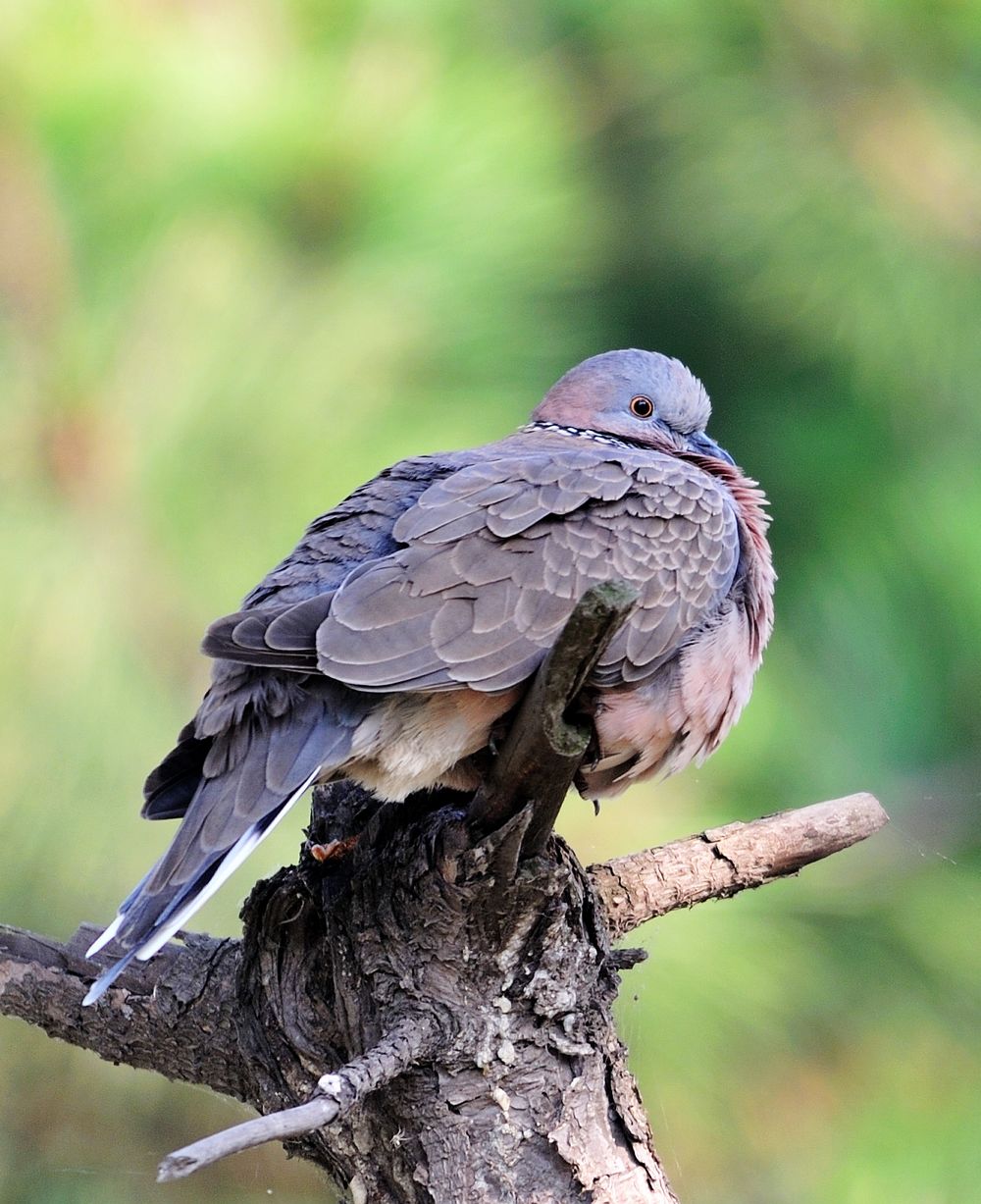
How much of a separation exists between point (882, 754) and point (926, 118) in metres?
1.32

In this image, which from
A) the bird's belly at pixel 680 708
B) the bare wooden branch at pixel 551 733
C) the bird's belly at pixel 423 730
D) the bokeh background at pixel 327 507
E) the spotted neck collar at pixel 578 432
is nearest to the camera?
the bare wooden branch at pixel 551 733

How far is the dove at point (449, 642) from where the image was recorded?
1.36 meters

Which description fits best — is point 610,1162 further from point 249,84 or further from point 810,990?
point 249,84

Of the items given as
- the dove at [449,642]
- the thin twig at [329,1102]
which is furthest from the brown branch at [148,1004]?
the thin twig at [329,1102]

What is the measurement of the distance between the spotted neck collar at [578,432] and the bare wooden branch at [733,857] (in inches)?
22.1

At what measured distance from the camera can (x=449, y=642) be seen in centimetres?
140

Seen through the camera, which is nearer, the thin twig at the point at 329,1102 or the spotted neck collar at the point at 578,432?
the thin twig at the point at 329,1102

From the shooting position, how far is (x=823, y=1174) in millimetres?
2430

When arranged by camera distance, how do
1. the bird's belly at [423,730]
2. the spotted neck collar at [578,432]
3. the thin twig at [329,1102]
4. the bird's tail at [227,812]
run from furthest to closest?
1. the spotted neck collar at [578,432]
2. the bird's belly at [423,730]
3. the bird's tail at [227,812]
4. the thin twig at [329,1102]

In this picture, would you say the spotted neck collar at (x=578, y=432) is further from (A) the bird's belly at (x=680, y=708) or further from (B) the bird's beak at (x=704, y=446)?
(A) the bird's belly at (x=680, y=708)

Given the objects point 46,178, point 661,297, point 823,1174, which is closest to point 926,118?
point 661,297

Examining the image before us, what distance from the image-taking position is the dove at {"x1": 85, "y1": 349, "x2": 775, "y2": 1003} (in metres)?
1.36

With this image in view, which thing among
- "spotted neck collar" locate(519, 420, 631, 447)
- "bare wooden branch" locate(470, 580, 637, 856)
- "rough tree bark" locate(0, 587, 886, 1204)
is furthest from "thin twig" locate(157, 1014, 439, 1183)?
"spotted neck collar" locate(519, 420, 631, 447)

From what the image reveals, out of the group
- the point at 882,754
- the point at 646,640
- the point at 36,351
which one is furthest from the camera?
the point at 882,754
